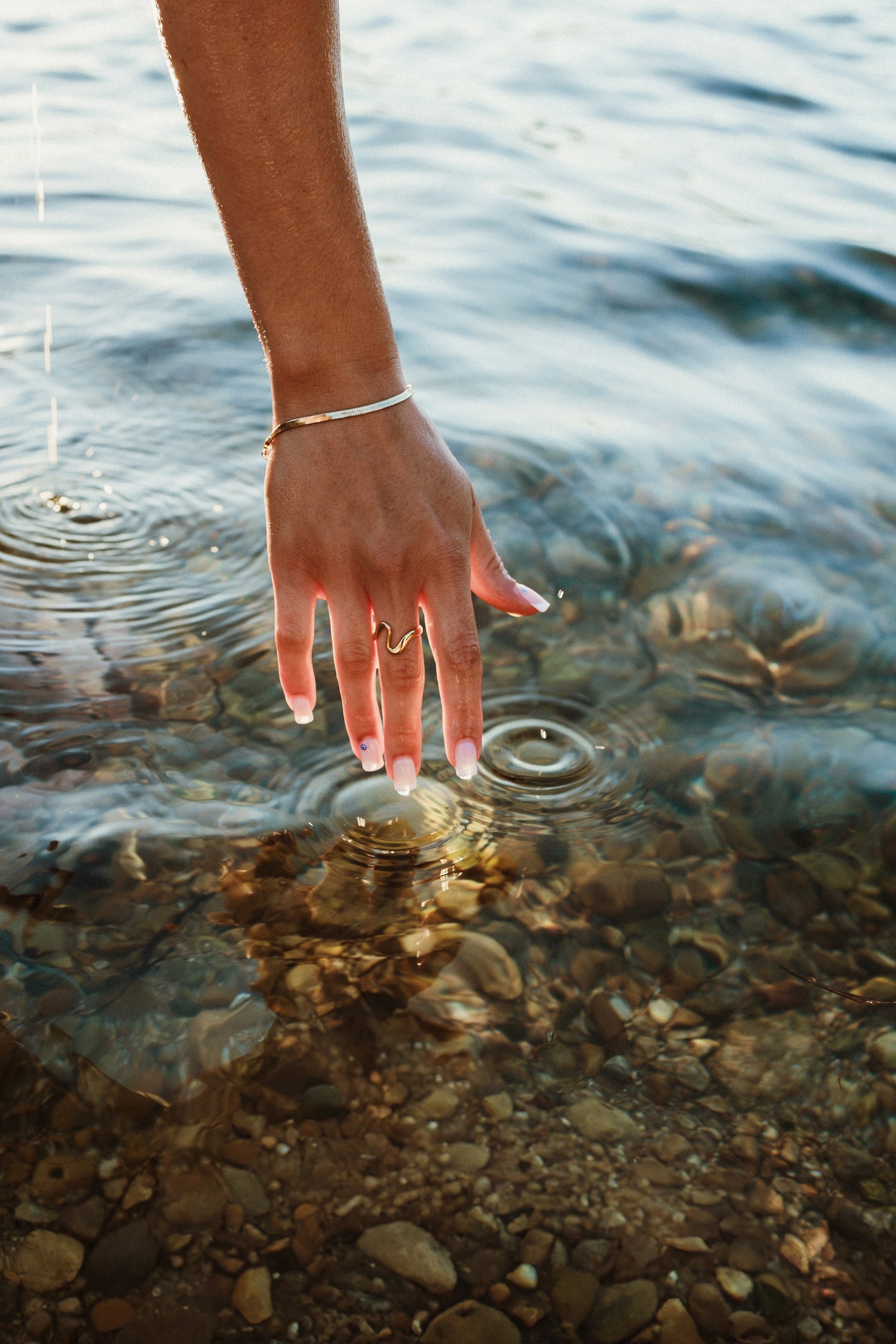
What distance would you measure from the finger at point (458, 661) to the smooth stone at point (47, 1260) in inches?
35.5

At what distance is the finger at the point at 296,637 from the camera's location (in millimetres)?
1748

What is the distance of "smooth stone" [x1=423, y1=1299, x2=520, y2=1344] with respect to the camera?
1.50 m

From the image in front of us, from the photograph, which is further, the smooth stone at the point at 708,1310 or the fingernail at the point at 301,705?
the fingernail at the point at 301,705

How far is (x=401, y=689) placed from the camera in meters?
1.79

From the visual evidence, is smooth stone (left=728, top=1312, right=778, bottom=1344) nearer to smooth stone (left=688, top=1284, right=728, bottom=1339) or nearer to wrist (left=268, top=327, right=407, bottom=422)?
smooth stone (left=688, top=1284, right=728, bottom=1339)

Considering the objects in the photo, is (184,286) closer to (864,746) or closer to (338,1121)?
(864,746)

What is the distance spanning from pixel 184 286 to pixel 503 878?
3410mm

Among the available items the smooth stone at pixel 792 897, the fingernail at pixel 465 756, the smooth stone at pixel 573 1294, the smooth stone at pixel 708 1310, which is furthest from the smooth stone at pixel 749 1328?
the fingernail at pixel 465 756

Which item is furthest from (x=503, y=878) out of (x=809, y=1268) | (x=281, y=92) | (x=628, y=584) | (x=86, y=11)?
(x=86, y=11)

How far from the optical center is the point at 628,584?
3.03m

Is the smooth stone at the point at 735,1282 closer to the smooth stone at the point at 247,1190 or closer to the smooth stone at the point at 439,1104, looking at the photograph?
the smooth stone at the point at 439,1104

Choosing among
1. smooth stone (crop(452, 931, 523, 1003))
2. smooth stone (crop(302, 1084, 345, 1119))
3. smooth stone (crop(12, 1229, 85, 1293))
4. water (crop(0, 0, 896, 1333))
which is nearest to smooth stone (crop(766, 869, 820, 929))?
water (crop(0, 0, 896, 1333))

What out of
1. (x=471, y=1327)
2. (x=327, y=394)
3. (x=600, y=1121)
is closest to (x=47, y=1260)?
(x=471, y=1327)

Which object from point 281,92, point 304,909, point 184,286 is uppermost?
point 281,92
